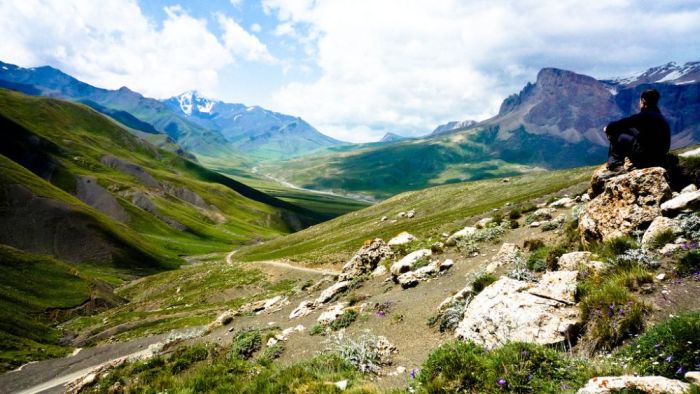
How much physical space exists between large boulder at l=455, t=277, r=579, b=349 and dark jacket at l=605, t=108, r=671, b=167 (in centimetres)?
1007

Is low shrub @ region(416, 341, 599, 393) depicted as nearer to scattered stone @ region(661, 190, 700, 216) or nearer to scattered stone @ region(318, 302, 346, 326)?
scattered stone @ region(661, 190, 700, 216)

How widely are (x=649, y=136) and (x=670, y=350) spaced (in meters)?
13.7

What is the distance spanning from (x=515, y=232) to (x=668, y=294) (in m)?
16.5

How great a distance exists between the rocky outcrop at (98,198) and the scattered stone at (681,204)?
17862 cm

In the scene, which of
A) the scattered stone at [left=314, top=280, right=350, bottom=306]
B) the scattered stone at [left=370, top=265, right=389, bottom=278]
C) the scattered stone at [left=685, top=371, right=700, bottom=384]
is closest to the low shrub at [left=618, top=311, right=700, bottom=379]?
the scattered stone at [left=685, top=371, right=700, bottom=384]

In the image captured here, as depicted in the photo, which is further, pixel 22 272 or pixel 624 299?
pixel 22 272

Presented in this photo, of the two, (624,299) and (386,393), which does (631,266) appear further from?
(386,393)

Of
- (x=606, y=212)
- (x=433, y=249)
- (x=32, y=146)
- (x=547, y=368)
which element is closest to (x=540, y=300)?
(x=547, y=368)

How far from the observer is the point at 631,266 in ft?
36.2

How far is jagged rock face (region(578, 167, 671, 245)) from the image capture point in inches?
547

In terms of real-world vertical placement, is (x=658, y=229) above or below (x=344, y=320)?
above

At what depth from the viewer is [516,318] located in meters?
10.5

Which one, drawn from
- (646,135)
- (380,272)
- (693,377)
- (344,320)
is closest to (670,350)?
(693,377)

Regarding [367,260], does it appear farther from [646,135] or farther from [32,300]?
[32,300]
